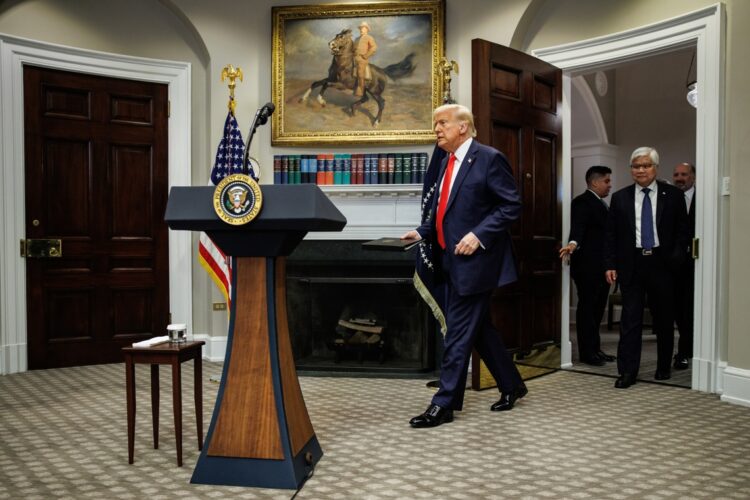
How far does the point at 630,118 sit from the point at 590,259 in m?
4.51

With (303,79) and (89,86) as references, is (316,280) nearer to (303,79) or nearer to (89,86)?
(303,79)

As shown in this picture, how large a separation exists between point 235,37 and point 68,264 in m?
2.30

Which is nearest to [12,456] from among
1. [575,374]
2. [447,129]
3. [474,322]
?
[474,322]

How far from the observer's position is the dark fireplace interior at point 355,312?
5234 mm

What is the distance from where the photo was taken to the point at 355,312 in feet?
18.4

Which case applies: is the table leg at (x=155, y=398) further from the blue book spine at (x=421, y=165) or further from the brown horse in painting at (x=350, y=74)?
the brown horse in painting at (x=350, y=74)

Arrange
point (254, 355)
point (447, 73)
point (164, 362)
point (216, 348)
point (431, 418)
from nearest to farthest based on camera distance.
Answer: point (254, 355) < point (164, 362) < point (431, 418) < point (447, 73) < point (216, 348)

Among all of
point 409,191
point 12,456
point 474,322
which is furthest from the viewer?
point 409,191

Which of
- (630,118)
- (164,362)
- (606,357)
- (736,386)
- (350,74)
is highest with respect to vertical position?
(630,118)

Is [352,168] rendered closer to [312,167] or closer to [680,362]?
[312,167]

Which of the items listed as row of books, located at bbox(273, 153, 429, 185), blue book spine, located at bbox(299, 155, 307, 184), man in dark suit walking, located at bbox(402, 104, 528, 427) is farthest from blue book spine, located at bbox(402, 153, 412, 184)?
man in dark suit walking, located at bbox(402, 104, 528, 427)

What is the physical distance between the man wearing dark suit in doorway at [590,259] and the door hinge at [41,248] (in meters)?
4.02

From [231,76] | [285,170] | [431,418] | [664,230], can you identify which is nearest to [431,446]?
[431,418]

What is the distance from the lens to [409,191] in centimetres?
549
